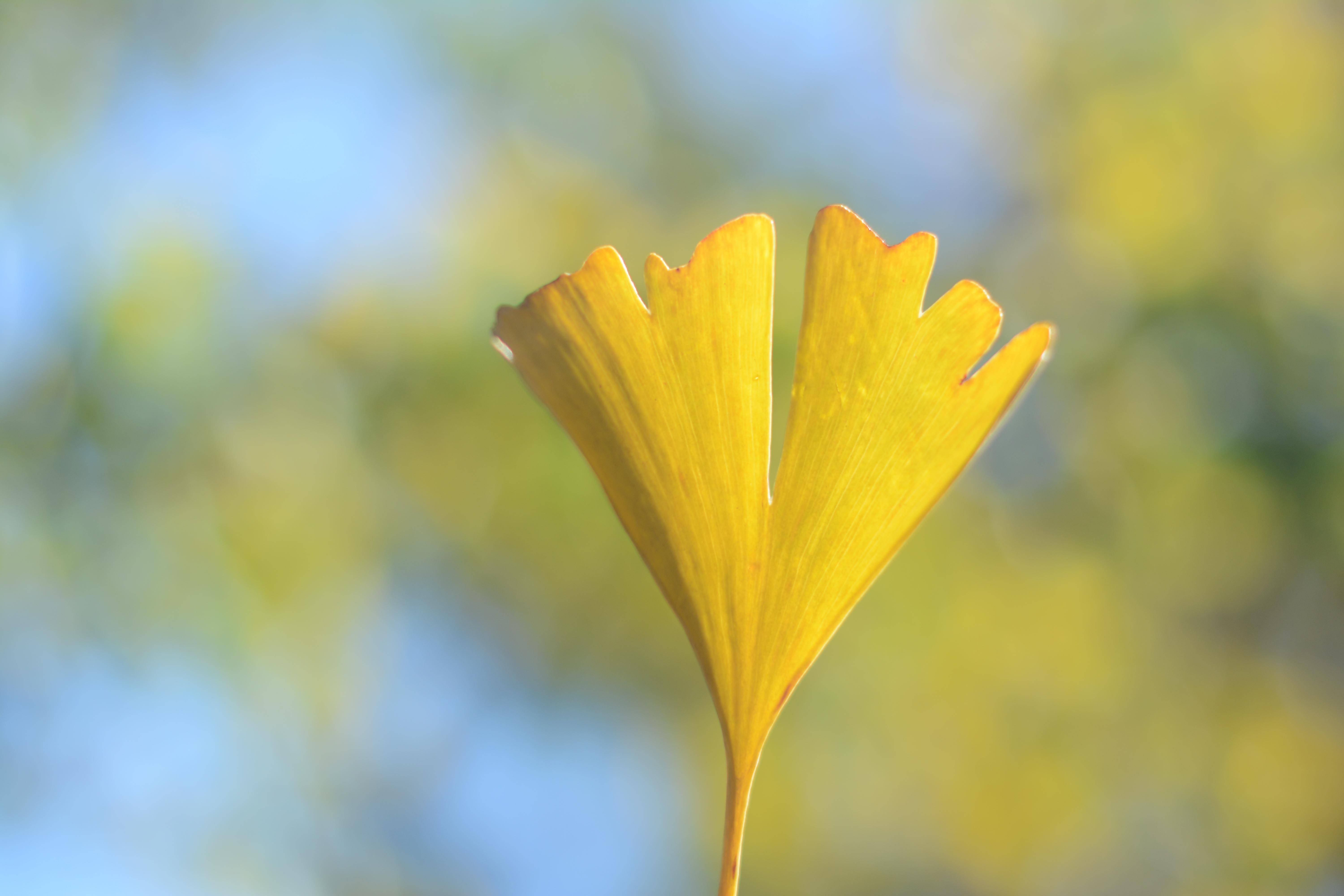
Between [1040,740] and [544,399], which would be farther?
[1040,740]

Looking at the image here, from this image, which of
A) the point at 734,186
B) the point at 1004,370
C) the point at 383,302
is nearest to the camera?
the point at 1004,370

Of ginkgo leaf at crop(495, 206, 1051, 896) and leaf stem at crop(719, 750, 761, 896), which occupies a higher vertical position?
ginkgo leaf at crop(495, 206, 1051, 896)

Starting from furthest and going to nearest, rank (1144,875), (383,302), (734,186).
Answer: (734,186) < (383,302) < (1144,875)

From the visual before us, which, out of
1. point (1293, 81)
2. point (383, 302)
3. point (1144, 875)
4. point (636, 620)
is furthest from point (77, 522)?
point (1293, 81)

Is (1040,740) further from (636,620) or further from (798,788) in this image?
(636,620)

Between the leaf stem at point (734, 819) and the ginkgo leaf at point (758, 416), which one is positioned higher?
the ginkgo leaf at point (758, 416)

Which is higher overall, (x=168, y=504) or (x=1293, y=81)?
(x=1293, y=81)

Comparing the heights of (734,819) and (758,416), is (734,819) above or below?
below

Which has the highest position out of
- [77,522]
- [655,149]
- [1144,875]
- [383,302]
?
[655,149]
